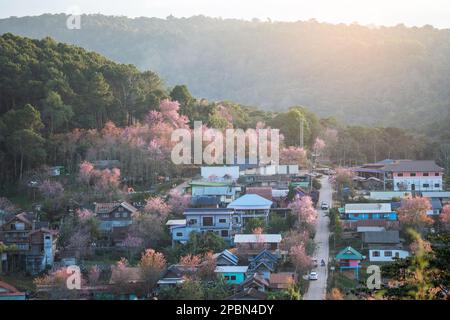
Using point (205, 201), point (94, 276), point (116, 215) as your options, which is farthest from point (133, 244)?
point (205, 201)

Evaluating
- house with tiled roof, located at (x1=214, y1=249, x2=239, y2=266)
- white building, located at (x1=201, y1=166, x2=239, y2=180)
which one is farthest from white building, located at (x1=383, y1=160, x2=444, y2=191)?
house with tiled roof, located at (x1=214, y1=249, x2=239, y2=266)

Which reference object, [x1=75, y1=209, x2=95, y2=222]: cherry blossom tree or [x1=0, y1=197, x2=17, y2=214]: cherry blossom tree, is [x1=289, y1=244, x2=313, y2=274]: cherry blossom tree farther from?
[x1=0, y1=197, x2=17, y2=214]: cherry blossom tree

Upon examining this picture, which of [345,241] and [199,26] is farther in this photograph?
[199,26]

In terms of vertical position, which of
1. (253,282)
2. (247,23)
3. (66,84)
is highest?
(247,23)

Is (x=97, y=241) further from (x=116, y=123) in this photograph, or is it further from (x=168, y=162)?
(x=116, y=123)

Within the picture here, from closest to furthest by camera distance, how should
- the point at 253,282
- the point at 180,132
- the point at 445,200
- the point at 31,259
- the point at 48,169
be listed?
1. the point at 253,282
2. the point at 31,259
3. the point at 445,200
4. the point at 48,169
5. the point at 180,132
